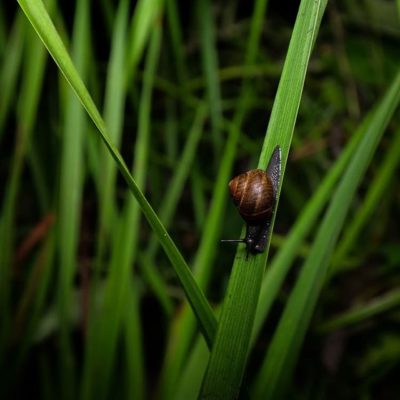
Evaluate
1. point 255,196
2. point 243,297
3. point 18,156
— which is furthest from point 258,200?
point 18,156

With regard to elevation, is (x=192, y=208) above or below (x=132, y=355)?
above

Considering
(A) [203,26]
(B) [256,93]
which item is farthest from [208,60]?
(B) [256,93]

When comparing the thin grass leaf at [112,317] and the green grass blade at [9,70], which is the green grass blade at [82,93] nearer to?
the thin grass leaf at [112,317]

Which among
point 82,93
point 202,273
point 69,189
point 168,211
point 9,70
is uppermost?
point 9,70

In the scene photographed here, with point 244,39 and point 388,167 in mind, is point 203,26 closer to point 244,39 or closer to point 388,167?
point 244,39

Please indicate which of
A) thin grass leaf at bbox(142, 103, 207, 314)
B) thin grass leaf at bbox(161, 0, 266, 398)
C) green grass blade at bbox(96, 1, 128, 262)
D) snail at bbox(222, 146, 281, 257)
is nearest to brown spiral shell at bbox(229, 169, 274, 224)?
snail at bbox(222, 146, 281, 257)

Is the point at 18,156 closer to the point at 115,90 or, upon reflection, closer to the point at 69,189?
the point at 69,189
